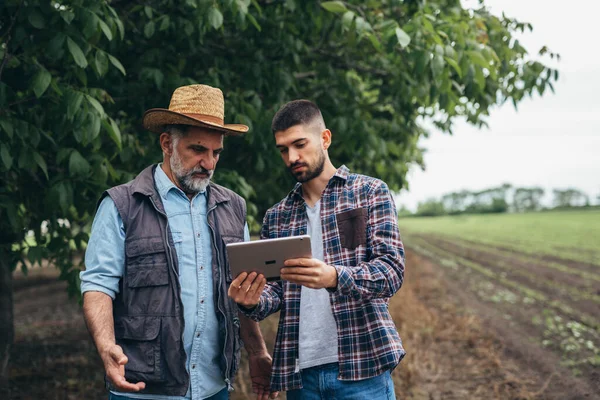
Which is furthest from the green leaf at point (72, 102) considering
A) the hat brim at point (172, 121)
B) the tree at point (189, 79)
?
the hat brim at point (172, 121)

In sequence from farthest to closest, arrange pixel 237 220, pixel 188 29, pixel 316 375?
pixel 188 29 < pixel 237 220 < pixel 316 375

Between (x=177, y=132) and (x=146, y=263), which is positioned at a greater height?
(x=177, y=132)

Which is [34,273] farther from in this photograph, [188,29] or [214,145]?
[214,145]

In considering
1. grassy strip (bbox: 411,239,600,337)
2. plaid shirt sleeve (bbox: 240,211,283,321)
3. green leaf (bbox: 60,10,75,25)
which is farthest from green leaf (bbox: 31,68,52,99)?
grassy strip (bbox: 411,239,600,337)

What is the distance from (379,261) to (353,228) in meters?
0.21

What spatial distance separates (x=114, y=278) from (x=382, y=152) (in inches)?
140

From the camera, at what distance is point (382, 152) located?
18.7 feet

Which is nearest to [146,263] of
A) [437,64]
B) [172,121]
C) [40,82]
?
[172,121]

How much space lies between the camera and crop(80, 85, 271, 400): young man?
2.53 metres

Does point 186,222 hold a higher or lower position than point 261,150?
lower

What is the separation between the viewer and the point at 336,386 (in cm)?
268

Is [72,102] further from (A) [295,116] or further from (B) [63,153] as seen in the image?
(A) [295,116]

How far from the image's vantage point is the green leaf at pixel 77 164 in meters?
4.00

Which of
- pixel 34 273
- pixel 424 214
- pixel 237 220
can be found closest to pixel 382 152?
pixel 237 220
